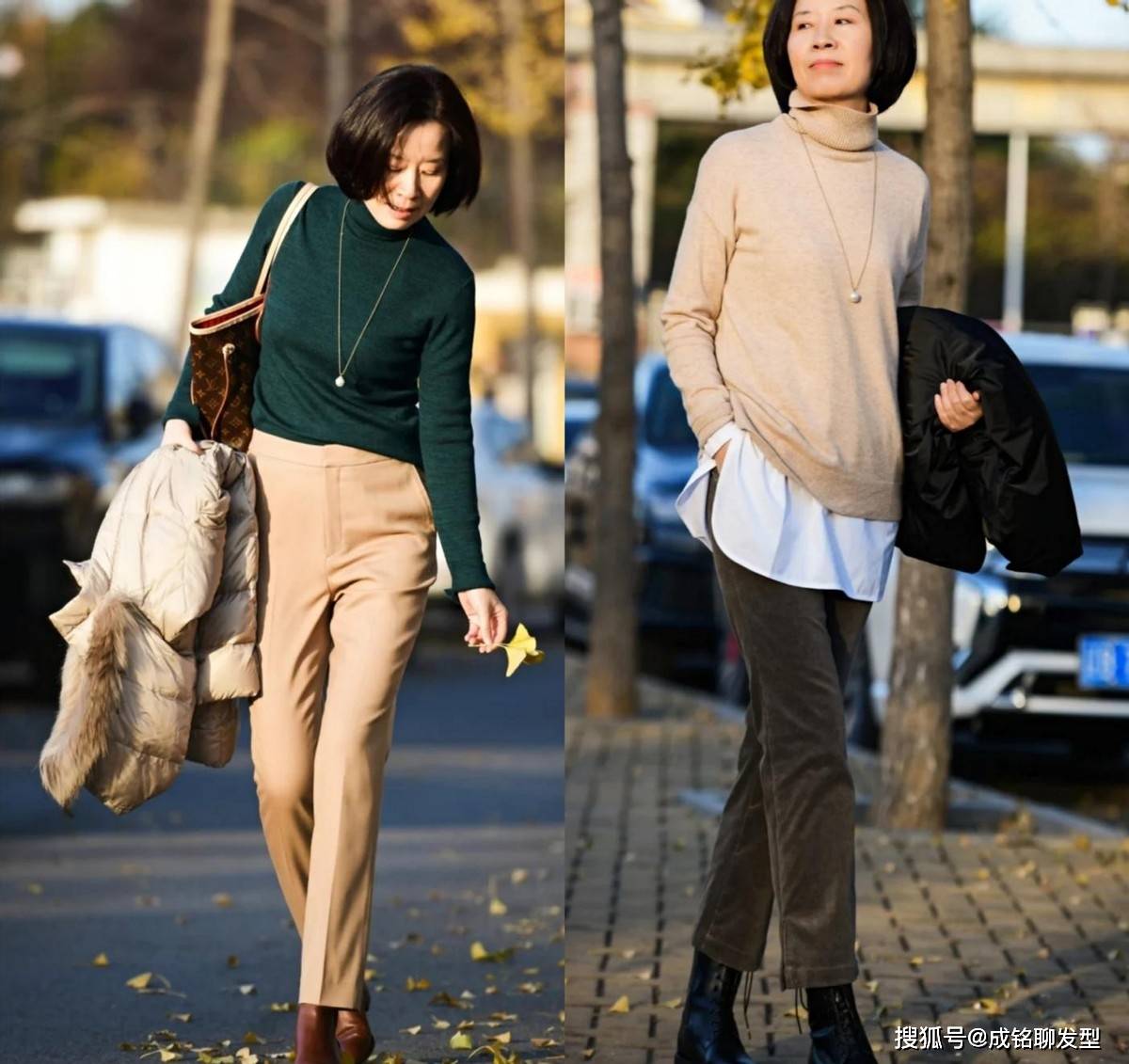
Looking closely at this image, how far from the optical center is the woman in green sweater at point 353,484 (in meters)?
4.91

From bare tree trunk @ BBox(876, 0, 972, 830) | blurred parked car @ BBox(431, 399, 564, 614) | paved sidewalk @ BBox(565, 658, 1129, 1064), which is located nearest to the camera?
paved sidewalk @ BBox(565, 658, 1129, 1064)

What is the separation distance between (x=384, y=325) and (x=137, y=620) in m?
0.74

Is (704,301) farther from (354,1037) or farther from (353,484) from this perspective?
(354,1037)

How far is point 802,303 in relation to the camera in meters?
4.68

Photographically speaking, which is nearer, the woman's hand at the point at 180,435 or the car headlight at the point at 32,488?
the woman's hand at the point at 180,435

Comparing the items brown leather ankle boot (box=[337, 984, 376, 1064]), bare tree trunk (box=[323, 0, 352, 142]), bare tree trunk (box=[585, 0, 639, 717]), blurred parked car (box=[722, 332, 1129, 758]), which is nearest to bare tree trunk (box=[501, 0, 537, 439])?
bare tree trunk (box=[323, 0, 352, 142])

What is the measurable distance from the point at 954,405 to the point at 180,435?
150cm

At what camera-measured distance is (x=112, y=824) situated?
31.7 ft

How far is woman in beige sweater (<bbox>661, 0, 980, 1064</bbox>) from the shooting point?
4684 millimetres

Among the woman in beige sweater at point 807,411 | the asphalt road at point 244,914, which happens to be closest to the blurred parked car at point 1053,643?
the asphalt road at point 244,914

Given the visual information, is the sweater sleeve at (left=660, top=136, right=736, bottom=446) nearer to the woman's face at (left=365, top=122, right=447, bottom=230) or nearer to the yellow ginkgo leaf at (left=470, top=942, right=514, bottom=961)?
the woman's face at (left=365, top=122, right=447, bottom=230)

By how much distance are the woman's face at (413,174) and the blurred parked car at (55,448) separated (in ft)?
29.1

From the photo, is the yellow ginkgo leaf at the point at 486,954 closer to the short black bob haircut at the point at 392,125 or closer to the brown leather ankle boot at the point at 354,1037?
the brown leather ankle boot at the point at 354,1037

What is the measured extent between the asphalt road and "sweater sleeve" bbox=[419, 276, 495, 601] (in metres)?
1.22
